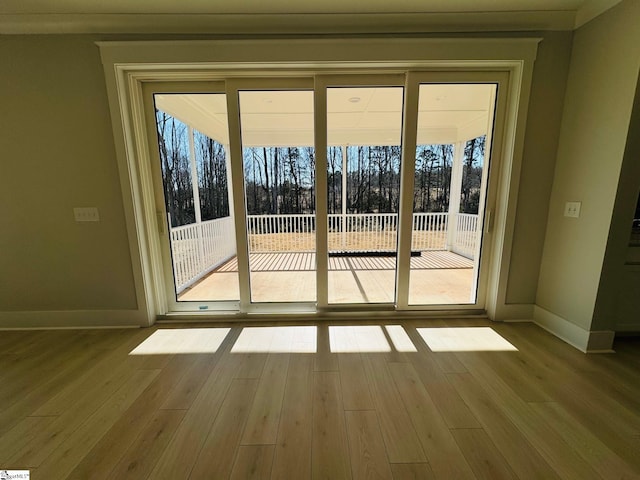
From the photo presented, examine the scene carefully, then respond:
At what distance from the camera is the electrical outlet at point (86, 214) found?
223 centimetres

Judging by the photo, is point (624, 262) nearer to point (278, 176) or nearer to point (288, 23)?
point (288, 23)

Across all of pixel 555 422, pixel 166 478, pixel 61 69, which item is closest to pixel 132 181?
pixel 61 69

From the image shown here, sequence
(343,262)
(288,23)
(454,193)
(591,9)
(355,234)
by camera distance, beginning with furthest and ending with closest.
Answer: (355,234) < (343,262) < (454,193) < (288,23) < (591,9)

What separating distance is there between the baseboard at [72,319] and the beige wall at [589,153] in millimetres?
3854

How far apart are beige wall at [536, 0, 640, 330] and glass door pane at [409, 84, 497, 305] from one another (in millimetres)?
567

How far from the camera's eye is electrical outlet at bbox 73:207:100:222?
2231mm

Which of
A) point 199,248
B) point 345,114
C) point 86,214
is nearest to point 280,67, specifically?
point 345,114

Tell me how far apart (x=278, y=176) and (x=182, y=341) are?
2.17m

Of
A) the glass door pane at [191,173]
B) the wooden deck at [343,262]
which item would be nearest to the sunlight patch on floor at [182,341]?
the glass door pane at [191,173]

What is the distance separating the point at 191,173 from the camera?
2715 millimetres

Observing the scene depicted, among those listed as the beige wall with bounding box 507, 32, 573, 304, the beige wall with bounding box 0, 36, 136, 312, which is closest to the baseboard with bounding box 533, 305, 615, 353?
the beige wall with bounding box 507, 32, 573, 304

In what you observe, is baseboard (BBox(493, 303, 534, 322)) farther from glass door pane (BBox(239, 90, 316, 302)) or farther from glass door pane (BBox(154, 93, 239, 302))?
glass door pane (BBox(154, 93, 239, 302))

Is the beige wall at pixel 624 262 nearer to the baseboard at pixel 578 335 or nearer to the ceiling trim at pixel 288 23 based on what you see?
the baseboard at pixel 578 335

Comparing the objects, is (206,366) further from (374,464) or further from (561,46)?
(561,46)
